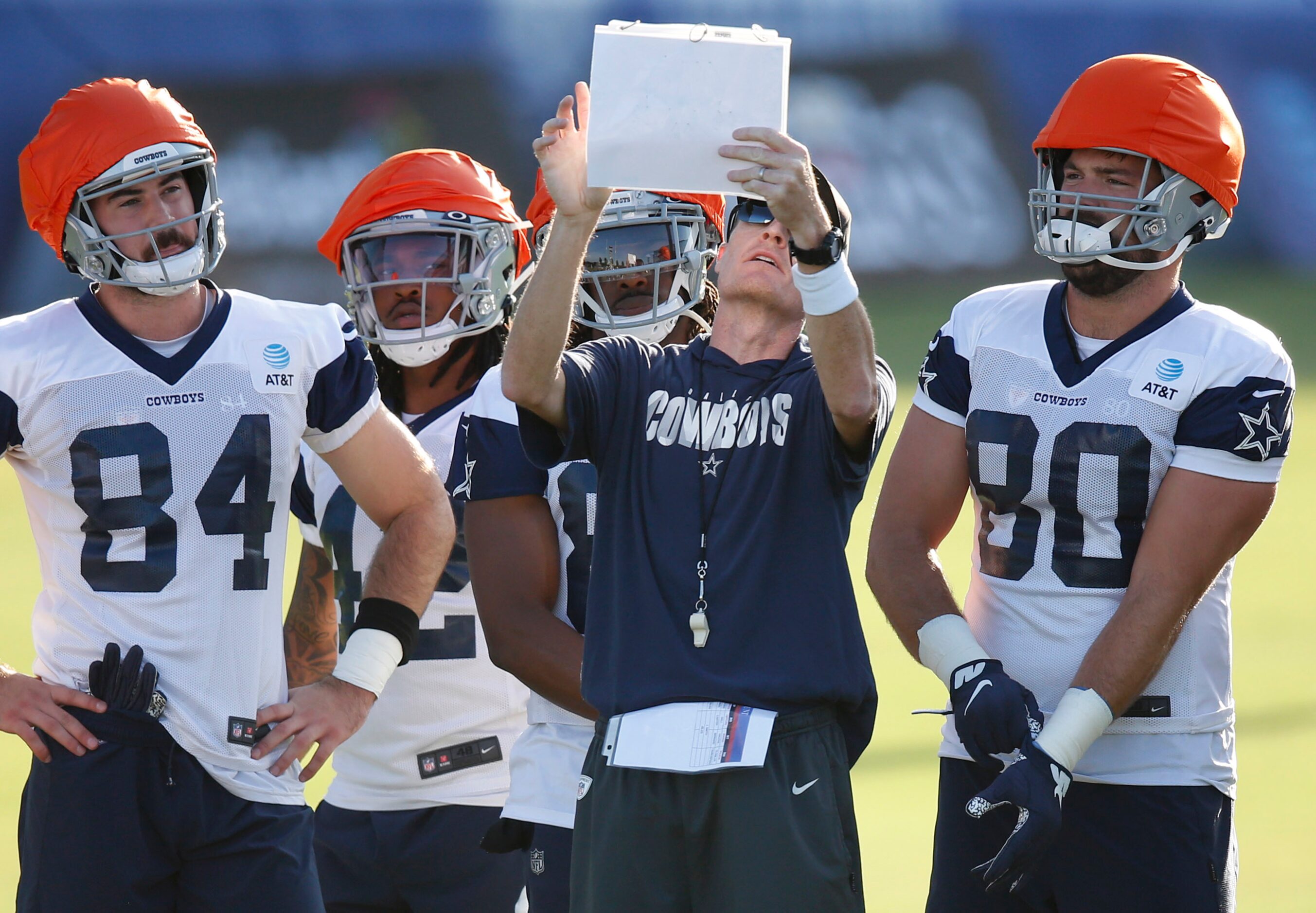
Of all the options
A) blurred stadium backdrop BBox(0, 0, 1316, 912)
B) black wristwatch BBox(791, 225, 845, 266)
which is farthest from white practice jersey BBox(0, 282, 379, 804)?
blurred stadium backdrop BBox(0, 0, 1316, 912)

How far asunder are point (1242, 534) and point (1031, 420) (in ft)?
1.31

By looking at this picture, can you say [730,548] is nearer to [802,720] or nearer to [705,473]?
[705,473]

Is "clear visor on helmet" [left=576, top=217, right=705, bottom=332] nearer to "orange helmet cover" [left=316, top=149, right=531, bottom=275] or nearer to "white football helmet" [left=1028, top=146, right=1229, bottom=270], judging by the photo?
"orange helmet cover" [left=316, top=149, right=531, bottom=275]

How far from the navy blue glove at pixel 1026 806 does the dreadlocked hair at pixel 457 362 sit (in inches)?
68.3

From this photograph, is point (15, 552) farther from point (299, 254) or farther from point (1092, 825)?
point (1092, 825)

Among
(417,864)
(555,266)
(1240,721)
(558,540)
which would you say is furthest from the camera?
(1240,721)

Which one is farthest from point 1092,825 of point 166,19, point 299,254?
point 166,19

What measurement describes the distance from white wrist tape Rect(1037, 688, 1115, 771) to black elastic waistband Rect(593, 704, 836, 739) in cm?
40

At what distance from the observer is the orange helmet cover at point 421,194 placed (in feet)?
12.6

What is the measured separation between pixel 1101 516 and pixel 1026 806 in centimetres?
53

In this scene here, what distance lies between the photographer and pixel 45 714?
2625 millimetres

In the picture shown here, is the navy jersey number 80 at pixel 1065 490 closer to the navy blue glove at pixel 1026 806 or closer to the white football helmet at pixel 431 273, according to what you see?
the navy blue glove at pixel 1026 806

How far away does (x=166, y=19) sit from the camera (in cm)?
1235

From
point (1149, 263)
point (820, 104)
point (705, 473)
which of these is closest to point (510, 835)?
Result: point (705, 473)
